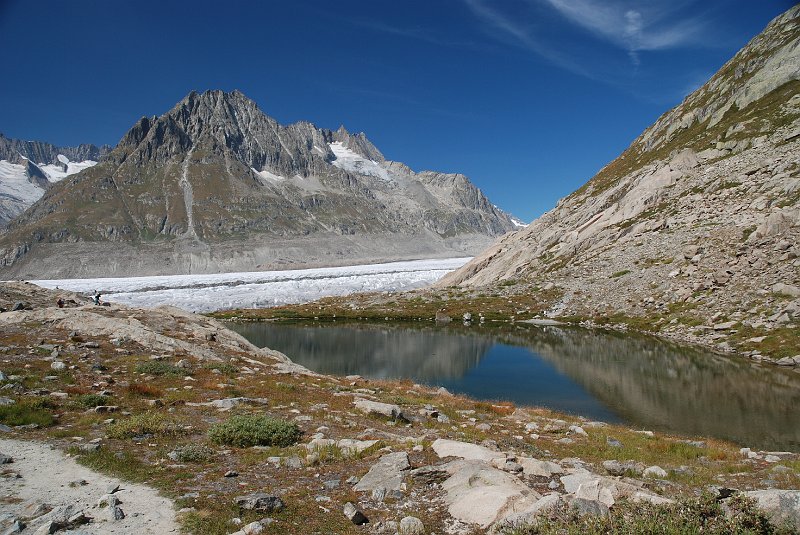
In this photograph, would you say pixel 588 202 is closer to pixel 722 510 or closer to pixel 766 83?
pixel 766 83

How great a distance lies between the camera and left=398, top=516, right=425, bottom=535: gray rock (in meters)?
8.54

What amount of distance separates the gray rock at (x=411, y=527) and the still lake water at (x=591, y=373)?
21.7 m

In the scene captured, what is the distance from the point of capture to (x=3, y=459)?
1105cm

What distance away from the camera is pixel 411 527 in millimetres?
8586

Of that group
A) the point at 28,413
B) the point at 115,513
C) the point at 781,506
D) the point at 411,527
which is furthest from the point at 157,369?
the point at 781,506

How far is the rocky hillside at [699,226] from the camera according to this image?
160 feet

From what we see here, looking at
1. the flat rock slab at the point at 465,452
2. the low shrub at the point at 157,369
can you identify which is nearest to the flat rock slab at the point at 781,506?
the flat rock slab at the point at 465,452

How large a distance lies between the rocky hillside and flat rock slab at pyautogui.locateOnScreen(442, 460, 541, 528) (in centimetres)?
4214

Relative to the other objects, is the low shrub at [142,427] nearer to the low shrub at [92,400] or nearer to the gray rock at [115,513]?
the low shrub at [92,400]

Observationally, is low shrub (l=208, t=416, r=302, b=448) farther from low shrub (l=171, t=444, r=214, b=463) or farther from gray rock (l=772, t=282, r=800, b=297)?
gray rock (l=772, t=282, r=800, b=297)

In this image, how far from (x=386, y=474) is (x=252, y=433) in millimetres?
5020

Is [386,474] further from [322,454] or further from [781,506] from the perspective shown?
[781,506]

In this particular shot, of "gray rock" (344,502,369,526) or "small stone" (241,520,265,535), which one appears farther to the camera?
"gray rock" (344,502,369,526)

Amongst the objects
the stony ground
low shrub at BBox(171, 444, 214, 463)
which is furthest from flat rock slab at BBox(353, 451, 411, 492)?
low shrub at BBox(171, 444, 214, 463)
